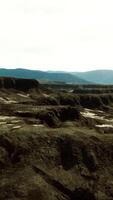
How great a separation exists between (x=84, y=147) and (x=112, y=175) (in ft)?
32.6

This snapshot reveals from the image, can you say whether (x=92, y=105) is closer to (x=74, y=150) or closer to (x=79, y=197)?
(x=74, y=150)

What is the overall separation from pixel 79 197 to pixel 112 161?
16.7 meters

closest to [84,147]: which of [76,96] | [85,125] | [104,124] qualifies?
[85,125]

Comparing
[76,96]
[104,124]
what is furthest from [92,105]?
[104,124]

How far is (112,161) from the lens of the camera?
3071 inches

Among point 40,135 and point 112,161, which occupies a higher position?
point 40,135

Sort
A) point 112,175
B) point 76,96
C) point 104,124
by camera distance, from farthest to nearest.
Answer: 1. point 76,96
2. point 104,124
3. point 112,175

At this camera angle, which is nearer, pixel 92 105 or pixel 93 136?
pixel 93 136

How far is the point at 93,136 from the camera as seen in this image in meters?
85.1

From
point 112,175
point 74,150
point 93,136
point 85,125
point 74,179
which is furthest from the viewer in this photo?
point 85,125

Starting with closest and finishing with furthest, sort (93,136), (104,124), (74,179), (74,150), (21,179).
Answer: (21,179)
(74,179)
(74,150)
(93,136)
(104,124)

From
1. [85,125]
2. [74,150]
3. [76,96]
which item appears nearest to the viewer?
[74,150]

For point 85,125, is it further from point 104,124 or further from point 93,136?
point 93,136

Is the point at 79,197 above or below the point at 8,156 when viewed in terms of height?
below
